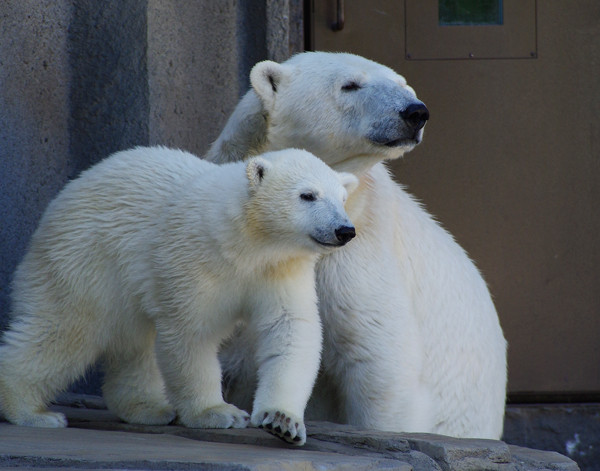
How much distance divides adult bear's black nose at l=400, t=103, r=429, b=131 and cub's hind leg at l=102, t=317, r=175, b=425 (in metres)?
1.10

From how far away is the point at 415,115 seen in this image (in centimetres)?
364

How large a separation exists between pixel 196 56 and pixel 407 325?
1.79 m

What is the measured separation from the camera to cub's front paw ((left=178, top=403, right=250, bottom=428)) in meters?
3.27

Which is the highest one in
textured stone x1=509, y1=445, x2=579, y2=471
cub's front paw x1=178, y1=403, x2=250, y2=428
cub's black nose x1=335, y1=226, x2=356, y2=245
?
cub's black nose x1=335, y1=226, x2=356, y2=245

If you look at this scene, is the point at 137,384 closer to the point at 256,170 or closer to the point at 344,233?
the point at 256,170

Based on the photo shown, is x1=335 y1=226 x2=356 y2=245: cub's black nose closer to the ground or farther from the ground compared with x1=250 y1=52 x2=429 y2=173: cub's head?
closer to the ground

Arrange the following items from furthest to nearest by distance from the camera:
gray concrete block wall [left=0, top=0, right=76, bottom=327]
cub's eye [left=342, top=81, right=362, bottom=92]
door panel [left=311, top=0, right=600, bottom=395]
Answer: door panel [left=311, top=0, right=600, bottom=395] < gray concrete block wall [left=0, top=0, right=76, bottom=327] < cub's eye [left=342, top=81, right=362, bottom=92]

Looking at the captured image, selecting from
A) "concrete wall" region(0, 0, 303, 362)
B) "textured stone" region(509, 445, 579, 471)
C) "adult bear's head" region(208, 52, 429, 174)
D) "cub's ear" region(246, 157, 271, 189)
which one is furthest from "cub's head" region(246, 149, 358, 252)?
"concrete wall" region(0, 0, 303, 362)

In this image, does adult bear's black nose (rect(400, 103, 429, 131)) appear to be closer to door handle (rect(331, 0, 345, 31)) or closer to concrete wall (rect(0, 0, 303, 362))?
concrete wall (rect(0, 0, 303, 362))

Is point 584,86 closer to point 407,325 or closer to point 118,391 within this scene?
point 407,325

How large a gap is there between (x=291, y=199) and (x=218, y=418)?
27.5 inches

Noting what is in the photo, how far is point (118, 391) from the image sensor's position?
3.61 m

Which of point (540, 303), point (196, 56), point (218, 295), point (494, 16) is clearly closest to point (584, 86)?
point (494, 16)

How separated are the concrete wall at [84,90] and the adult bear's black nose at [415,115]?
1.38 metres
